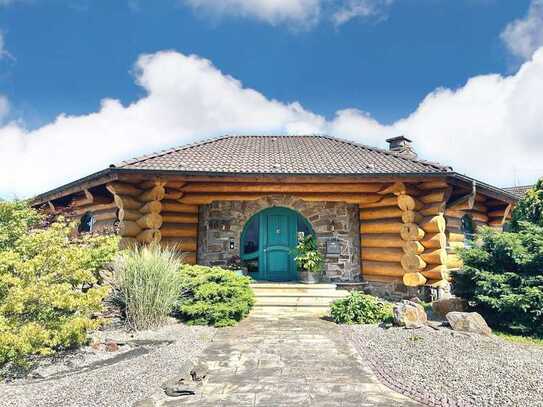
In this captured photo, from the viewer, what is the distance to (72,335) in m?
4.21

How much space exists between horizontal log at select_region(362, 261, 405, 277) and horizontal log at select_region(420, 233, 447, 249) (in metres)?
0.86

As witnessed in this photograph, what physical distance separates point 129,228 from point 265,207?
348 centimetres

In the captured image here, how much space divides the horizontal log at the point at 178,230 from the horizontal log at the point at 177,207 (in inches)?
15.7

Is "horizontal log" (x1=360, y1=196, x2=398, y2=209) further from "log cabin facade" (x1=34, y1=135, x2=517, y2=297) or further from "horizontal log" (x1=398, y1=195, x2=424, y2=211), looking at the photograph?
"horizontal log" (x1=398, y1=195, x2=424, y2=211)

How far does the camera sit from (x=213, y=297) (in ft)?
19.9

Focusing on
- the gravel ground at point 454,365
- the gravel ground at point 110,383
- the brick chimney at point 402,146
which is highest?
the brick chimney at point 402,146

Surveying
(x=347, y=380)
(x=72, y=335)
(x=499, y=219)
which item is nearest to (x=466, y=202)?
(x=499, y=219)

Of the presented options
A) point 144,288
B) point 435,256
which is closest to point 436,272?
point 435,256

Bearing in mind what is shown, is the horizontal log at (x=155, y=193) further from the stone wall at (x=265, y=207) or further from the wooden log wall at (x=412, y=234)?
the wooden log wall at (x=412, y=234)

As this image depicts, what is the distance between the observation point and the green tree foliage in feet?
21.3

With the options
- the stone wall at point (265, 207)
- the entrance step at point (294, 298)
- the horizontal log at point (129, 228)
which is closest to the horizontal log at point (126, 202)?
the horizontal log at point (129, 228)

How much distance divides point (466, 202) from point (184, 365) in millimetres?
7655

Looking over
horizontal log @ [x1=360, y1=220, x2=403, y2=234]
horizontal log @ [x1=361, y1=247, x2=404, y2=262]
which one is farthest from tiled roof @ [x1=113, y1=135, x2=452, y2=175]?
horizontal log @ [x1=361, y1=247, x2=404, y2=262]

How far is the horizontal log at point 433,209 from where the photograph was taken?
728 centimetres
